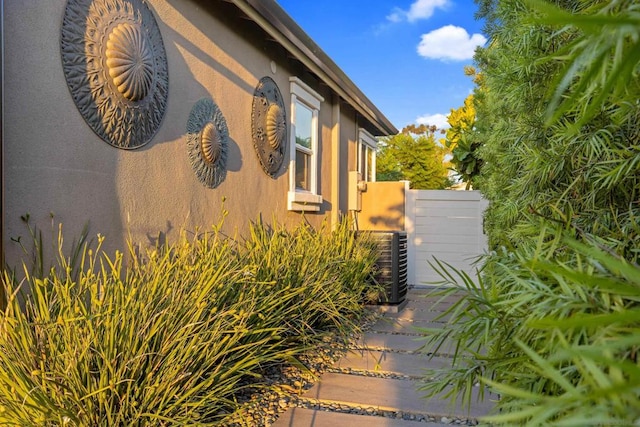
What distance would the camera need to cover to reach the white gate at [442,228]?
870 cm

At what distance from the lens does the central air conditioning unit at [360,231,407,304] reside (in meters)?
6.00

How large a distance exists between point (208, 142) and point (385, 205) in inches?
224

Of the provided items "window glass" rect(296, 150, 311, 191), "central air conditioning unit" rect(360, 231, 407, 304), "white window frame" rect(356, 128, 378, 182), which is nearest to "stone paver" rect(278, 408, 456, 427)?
"central air conditioning unit" rect(360, 231, 407, 304)

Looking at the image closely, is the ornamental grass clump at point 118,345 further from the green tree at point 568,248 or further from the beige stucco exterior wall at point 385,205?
the beige stucco exterior wall at point 385,205

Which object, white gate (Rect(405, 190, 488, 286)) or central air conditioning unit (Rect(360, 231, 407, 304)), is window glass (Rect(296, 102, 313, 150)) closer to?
central air conditioning unit (Rect(360, 231, 407, 304))

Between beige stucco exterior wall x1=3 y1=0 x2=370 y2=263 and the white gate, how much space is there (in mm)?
3961

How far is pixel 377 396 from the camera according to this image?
2.99 m

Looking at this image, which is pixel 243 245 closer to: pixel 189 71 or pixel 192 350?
pixel 189 71

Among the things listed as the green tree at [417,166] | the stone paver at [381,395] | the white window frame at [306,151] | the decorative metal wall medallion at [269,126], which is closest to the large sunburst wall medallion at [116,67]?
the decorative metal wall medallion at [269,126]

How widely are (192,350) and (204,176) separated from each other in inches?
76.8

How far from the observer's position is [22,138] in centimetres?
227

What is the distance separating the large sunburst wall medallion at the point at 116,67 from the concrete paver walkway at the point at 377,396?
2114 mm

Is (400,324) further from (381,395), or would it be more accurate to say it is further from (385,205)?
(385,205)

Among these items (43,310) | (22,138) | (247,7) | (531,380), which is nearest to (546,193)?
(531,380)
